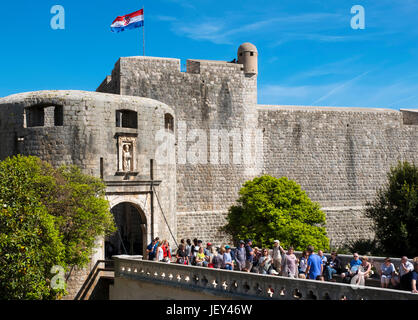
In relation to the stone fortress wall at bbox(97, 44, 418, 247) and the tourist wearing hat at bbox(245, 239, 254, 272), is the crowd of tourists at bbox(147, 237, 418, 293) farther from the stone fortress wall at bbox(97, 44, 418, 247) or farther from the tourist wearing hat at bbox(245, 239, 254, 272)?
the stone fortress wall at bbox(97, 44, 418, 247)

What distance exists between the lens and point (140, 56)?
1072 inches

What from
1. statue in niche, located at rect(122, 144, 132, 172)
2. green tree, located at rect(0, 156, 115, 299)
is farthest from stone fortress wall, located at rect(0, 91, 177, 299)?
green tree, located at rect(0, 156, 115, 299)

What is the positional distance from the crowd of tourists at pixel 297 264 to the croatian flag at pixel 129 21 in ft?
45.5

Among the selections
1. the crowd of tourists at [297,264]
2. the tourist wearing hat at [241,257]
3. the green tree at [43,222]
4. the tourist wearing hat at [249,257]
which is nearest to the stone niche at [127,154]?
the green tree at [43,222]

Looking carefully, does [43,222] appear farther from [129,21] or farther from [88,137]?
[129,21]

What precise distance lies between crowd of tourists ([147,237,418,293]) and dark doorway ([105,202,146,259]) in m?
8.08

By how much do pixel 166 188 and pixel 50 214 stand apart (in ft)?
20.9

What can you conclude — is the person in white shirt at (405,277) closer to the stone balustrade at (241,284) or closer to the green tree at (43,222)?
the stone balustrade at (241,284)

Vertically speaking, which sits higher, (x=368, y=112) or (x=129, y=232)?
(x=368, y=112)

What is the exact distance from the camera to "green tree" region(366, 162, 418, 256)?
2414 centimetres

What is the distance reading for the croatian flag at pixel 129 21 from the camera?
26125mm
